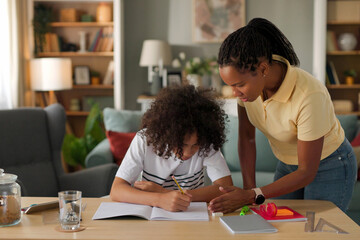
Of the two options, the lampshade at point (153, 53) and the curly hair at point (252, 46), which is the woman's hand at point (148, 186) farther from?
the lampshade at point (153, 53)

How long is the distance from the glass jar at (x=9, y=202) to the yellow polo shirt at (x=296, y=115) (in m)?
0.90

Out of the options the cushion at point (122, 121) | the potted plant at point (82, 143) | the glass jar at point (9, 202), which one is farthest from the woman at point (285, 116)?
the potted plant at point (82, 143)

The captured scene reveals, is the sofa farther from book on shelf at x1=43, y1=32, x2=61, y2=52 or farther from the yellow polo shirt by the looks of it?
book on shelf at x1=43, y1=32, x2=61, y2=52

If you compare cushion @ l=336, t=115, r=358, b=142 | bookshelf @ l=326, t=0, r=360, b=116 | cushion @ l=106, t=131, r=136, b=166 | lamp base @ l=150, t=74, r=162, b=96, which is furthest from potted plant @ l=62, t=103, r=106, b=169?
bookshelf @ l=326, t=0, r=360, b=116

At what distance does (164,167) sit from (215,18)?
3.63m

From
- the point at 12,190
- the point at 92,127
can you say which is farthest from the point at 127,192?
the point at 92,127

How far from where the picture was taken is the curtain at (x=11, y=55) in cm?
402

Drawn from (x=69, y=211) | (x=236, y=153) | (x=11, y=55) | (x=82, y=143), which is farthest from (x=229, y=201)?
(x=11, y=55)

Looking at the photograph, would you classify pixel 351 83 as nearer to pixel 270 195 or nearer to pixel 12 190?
pixel 270 195

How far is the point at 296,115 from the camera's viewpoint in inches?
62.4

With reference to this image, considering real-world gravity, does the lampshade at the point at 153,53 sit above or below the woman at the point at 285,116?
above

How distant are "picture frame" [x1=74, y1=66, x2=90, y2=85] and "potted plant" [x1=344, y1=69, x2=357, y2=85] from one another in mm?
2757

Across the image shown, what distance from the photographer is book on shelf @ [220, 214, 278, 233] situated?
1311 millimetres

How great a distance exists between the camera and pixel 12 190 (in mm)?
1393
